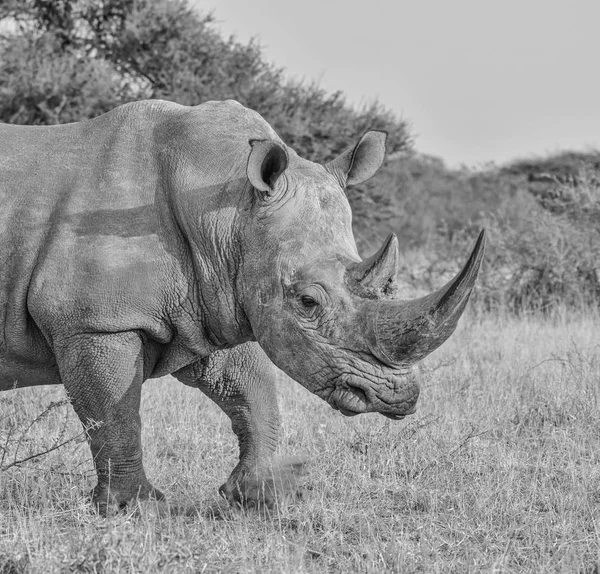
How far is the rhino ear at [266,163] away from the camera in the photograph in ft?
14.6

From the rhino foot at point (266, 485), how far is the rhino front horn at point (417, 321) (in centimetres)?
102

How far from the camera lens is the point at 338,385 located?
4.39 metres

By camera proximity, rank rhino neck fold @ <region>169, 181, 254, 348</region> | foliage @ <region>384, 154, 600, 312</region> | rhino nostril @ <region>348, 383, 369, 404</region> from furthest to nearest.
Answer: foliage @ <region>384, 154, 600, 312</region>
rhino neck fold @ <region>169, 181, 254, 348</region>
rhino nostril @ <region>348, 383, 369, 404</region>

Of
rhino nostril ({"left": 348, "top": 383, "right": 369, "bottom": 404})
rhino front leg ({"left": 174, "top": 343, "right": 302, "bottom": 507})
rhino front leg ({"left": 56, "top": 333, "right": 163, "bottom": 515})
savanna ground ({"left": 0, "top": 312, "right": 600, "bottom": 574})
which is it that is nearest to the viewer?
savanna ground ({"left": 0, "top": 312, "right": 600, "bottom": 574})

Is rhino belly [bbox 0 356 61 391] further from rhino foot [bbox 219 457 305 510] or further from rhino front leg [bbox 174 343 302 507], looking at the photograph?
rhino foot [bbox 219 457 305 510]

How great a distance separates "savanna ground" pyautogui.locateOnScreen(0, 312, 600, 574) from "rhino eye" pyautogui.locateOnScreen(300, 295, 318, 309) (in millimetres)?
927

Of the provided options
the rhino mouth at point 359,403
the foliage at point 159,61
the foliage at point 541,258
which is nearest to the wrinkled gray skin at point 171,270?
the rhino mouth at point 359,403

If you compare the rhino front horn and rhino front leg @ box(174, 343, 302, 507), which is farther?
rhino front leg @ box(174, 343, 302, 507)

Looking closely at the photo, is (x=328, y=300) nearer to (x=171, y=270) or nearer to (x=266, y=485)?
(x=171, y=270)

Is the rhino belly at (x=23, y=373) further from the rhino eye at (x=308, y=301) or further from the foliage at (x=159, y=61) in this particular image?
the foliage at (x=159, y=61)

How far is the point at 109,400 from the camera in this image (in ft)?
15.1

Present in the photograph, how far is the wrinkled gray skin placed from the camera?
14.4ft

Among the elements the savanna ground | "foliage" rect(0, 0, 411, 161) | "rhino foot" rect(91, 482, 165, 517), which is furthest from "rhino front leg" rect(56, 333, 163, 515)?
"foliage" rect(0, 0, 411, 161)

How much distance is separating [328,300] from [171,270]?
2.47ft
